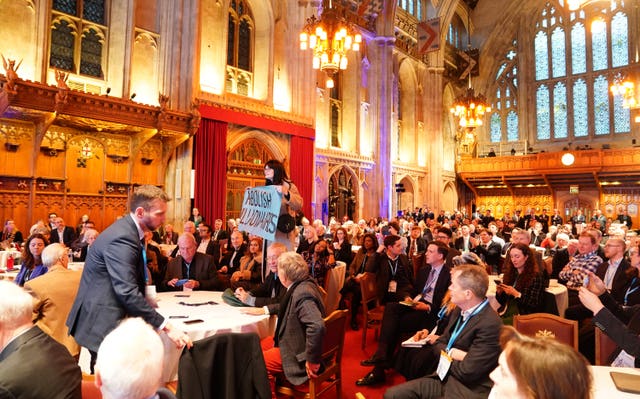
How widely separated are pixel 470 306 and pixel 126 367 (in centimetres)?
202

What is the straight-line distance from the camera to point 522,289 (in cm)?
412

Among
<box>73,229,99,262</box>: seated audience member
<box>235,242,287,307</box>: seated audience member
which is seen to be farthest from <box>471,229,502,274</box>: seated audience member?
<box>73,229,99,262</box>: seated audience member

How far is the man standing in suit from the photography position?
8.01 ft

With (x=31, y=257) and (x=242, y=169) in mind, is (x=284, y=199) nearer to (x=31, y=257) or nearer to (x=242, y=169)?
(x=31, y=257)

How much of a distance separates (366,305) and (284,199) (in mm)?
1841


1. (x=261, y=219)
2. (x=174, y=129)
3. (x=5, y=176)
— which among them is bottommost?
(x=261, y=219)

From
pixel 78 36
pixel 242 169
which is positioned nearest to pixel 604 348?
pixel 242 169

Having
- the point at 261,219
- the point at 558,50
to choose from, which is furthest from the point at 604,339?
the point at 558,50

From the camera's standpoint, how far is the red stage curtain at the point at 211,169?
36.3ft

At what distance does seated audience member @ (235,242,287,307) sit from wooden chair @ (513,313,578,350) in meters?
1.92

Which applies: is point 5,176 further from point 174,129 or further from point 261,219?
point 261,219

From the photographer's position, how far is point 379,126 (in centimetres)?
1836

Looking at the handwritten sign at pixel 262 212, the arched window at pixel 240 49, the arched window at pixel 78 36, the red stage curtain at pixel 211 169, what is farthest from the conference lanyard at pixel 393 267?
the arched window at pixel 240 49

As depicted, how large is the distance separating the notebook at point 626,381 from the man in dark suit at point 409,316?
2025mm
